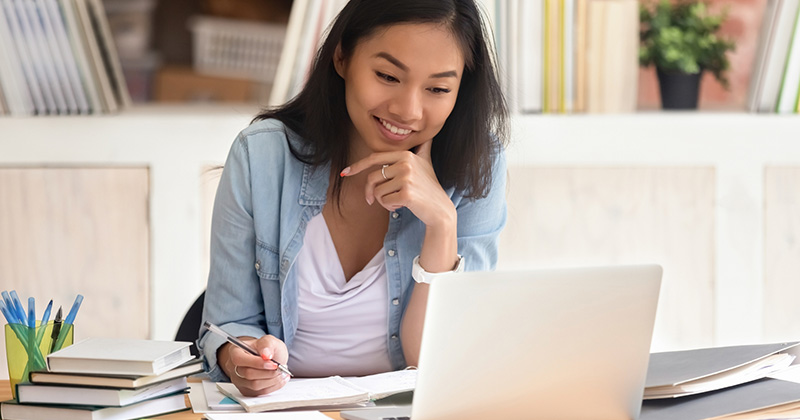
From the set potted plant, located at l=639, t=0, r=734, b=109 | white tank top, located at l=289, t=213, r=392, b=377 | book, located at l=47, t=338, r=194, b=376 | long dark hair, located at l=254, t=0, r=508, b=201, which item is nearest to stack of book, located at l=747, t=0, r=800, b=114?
potted plant, located at l=639, t=0, r=734, b=109

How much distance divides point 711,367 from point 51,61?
1.63 meters

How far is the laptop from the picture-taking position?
0.84m

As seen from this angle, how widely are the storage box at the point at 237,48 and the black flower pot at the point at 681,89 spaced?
Result: 1.35m

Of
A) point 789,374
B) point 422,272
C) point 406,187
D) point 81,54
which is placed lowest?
point 789,374

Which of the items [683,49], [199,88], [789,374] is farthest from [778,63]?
[199,88]

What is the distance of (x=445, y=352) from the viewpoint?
2.77 ft

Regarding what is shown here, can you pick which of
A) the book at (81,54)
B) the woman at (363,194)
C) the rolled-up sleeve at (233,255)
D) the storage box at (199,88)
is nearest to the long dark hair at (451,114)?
the woman at (363,194)

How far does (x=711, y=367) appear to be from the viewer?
1.05m

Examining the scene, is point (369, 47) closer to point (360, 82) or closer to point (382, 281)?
point (360, 82)

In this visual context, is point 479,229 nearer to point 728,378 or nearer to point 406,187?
point 406,187

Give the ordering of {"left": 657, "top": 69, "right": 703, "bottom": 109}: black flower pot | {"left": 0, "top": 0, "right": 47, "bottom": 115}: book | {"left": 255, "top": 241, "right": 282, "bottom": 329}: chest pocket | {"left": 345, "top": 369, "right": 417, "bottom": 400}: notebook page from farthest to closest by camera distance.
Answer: {"left": 657, "top": 69, "right": 703, "bottom": 109}: black flower pot, {"left": 0, "top": 0, "right": 47, "bottom": 115}: book, {"left": 255, "top": 241, "right": 282, "bottom": 329}: chest pocket, {"left": 345, "top": 369, "right": 417, "bottom": 400}: notebook page

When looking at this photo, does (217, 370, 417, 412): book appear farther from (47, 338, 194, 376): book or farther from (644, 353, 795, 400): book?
(644, 353, 795, 400): book

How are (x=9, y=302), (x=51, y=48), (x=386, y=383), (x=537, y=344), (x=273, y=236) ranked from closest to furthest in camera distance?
(x=537, y=344) < (x=9, y=302) < (x=386, y=383) < (x=273, y=236) < (x=51, y=48)

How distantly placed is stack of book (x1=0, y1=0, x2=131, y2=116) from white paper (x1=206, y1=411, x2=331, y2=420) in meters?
1.31
